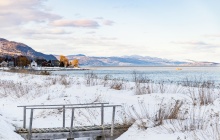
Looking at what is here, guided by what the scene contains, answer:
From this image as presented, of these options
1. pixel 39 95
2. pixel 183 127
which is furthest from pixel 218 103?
pixel 39 95

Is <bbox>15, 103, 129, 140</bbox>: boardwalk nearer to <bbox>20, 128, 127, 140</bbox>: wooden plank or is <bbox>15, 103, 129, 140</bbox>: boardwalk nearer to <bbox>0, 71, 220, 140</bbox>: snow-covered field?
<bbox>20, 128, 127, 140</bbox>: wooden plank

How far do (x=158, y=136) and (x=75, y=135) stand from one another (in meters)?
3.04

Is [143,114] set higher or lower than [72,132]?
higher

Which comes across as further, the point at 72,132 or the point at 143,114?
the point at 143,114

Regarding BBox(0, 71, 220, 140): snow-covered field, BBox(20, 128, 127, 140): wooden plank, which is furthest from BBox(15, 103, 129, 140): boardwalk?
BBox(0, 71, 220, 140): snow-covered field

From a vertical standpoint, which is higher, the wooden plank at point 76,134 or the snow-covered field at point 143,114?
the snow-covered field at point 143,114

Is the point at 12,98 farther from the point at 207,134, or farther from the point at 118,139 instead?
the point at 207,134

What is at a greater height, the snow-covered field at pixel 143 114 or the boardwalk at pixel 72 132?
the snow-covered field at pixel 143 114

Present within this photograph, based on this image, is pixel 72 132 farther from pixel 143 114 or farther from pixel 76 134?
pixel 143 114

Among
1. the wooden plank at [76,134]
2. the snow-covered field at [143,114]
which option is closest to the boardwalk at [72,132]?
the wooden plank at [76,134]

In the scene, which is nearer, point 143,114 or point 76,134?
point 76,134

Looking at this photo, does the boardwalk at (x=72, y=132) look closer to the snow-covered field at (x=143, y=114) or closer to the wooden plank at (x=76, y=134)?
the wooden plank at (x=76, y=134)

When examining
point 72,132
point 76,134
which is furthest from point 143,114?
point 72,132

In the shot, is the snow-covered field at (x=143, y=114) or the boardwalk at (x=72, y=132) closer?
the snow-covered field at (x=143, y=114)
